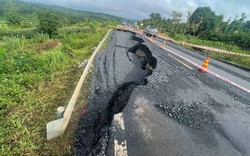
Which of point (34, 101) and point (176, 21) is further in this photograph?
point (176, 21)

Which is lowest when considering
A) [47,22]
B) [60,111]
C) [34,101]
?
[47,22]

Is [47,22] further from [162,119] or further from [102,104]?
[162,119]

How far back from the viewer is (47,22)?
13.8 m

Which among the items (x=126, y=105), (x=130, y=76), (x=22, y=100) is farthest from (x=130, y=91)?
(x=22, y=100)

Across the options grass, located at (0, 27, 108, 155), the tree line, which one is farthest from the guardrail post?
the tree line

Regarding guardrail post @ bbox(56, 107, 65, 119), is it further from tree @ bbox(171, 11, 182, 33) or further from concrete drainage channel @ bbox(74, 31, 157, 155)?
tree @ bbox(171, 11, 182, 33)

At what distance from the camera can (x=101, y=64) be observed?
6438 mm

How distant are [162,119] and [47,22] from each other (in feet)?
49.0

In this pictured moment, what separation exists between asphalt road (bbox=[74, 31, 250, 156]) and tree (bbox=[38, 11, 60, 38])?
11869 mm

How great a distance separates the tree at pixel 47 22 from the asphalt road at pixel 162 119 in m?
11.9

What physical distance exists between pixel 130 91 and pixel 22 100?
8.83ft

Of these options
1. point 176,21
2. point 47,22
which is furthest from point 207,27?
point 47,22

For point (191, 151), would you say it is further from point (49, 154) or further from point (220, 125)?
Result: point (49, 154)

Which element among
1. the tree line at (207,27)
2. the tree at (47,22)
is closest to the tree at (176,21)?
the tree line at (207,27)
